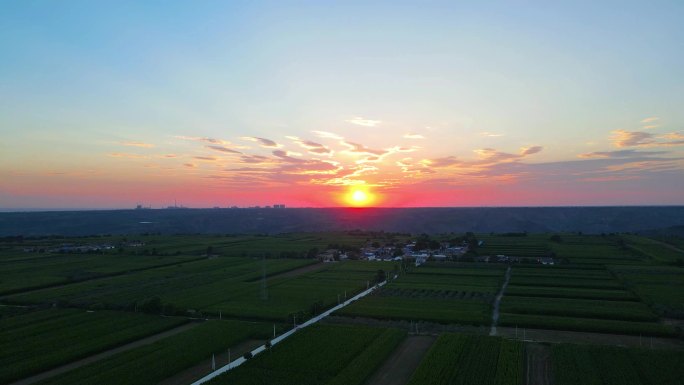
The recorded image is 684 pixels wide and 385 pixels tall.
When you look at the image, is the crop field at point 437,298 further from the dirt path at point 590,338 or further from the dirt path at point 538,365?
the dirt path at point 538,365

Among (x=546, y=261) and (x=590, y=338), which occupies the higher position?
(x=546, y=261)

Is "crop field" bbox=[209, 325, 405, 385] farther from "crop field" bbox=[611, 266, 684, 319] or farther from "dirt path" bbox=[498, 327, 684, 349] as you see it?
"crop field" bbox=[611, 266, 684, 319]

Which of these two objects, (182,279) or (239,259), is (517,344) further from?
(239,259)

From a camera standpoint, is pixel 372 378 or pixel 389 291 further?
pixel 389 291

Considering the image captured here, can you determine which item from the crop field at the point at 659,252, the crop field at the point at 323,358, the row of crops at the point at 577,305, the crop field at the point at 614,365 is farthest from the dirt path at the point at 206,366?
the crop field at the point at 659,252

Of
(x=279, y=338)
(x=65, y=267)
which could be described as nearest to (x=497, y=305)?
(x=279, y=338)

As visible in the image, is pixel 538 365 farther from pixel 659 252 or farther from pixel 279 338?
pixel 659 252

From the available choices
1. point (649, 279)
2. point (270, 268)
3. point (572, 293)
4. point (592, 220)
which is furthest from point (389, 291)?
point (592, 220)
